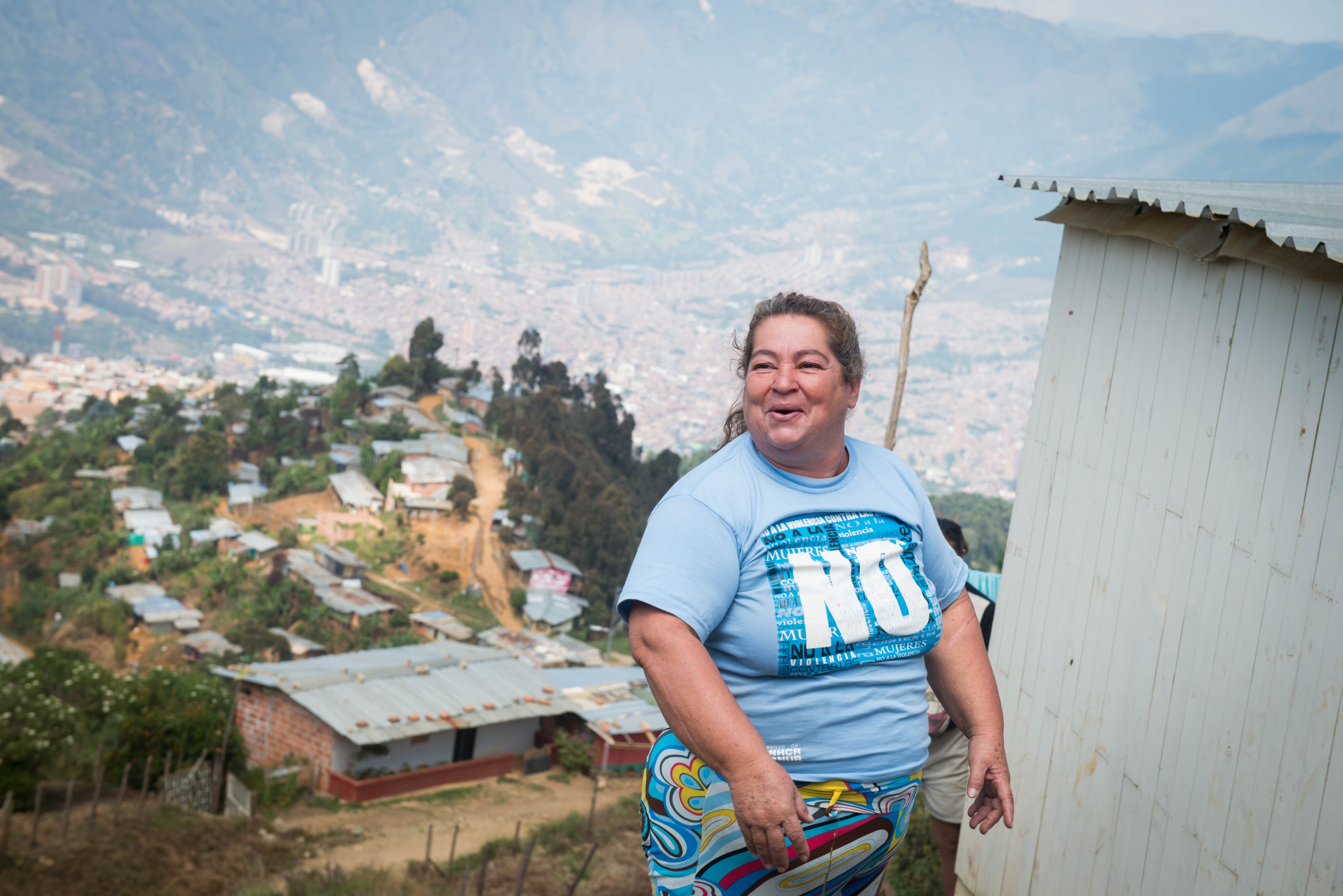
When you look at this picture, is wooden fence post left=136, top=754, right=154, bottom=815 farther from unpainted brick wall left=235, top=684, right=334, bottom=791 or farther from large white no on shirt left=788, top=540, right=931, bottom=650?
large white no on shirt left=788, top=540, right=931, bottom=650

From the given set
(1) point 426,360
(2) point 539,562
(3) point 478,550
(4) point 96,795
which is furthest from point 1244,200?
(1) point 426,360

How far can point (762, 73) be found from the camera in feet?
488

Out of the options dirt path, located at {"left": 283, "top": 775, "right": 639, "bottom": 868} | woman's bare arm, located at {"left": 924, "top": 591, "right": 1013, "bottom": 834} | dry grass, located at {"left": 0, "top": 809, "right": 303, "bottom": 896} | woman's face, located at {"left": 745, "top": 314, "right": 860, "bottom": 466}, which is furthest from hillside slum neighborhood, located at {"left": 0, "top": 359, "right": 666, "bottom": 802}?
dry grass, located at {"left": 0, "top": 809, "right": 303, "bottom": 896}

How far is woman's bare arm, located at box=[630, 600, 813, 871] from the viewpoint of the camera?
3.83ft

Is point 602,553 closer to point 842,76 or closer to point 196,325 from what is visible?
point 196,325

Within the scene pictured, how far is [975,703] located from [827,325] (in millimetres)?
630

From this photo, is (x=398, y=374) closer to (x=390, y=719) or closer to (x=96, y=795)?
(x=390, y=719)

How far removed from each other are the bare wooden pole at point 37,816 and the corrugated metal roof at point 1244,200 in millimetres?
8345

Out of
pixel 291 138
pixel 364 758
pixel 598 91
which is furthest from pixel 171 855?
pixel 598 91

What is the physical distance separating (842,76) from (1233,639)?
157563 mm

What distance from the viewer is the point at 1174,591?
2.17 meters

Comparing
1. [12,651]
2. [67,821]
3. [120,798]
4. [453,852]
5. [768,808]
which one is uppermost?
[768,808]

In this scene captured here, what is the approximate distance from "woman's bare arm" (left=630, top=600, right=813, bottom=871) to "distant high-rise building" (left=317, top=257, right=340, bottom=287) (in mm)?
95832

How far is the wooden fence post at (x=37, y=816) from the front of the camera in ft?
24.7
